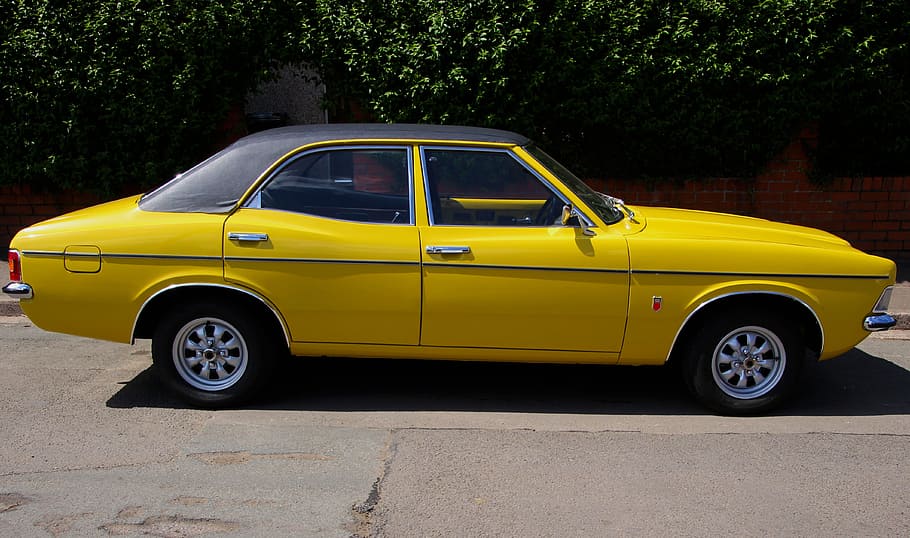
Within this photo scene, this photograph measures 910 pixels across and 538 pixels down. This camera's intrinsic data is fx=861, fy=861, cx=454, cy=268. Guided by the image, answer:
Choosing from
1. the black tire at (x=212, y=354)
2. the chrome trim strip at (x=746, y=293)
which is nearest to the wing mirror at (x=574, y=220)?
the chrome trim strip at (x=746, y=293)

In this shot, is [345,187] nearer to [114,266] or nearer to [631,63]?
[114,266]

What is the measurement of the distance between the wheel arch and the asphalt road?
20.4 inches

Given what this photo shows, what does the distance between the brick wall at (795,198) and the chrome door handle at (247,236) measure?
510cm

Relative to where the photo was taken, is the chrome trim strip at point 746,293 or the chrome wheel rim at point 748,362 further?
the chrome wheel rim at point 748,362

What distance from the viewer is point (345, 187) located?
17.3 feet

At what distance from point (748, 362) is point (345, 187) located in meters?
2.66

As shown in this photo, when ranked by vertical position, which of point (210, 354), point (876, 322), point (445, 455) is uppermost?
point (876, 322)

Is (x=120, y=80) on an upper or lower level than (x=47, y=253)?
upper

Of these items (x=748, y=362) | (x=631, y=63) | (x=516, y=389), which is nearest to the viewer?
(x=748, y=362)

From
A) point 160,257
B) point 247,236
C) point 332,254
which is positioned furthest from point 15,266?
point 332,254

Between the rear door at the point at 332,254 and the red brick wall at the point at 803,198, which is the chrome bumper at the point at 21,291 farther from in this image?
the red brick wall at the point at 803,198

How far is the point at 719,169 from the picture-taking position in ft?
30.4

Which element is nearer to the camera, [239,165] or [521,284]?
[521,284]

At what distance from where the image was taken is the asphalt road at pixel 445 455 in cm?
392
